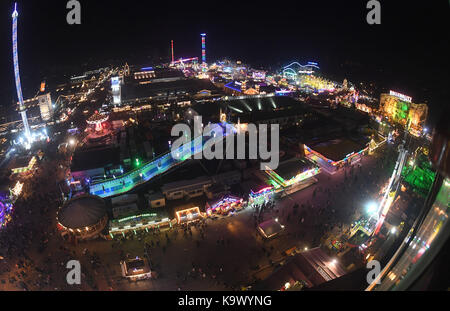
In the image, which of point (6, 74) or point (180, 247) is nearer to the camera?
point (180, 247)

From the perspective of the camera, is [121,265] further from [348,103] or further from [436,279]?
[348,103]

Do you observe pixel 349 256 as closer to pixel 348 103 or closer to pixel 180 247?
pixel 180 247

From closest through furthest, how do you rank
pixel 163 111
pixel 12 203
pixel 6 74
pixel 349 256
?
1. pixel 349 256
2. pixel 12 203
3. pixel 163 111
4. pixel 6 74

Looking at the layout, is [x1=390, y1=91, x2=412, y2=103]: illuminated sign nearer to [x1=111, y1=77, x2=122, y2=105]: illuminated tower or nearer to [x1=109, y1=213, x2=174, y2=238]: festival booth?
[x1=109, y1=213, x2=174, y2=238]: festival booth

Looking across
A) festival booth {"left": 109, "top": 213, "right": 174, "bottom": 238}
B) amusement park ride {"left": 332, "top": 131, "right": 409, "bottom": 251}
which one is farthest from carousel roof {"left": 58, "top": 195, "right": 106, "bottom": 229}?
amusement park ride {"left": 332, "top": 131, "right": 409, "bottom": 251}

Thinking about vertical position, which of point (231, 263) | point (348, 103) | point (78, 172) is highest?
point (348, 103)

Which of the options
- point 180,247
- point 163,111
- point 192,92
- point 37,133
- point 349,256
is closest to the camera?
point 349,256
